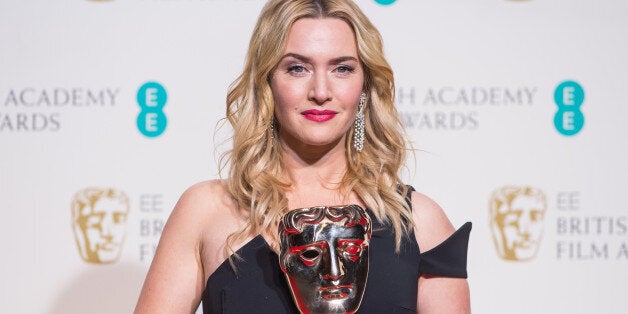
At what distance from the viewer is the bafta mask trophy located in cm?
169

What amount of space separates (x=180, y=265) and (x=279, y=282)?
0.24m

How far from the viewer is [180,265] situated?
207cm

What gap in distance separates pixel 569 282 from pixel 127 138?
1.41 m

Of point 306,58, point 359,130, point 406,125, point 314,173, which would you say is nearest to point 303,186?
point 314,173

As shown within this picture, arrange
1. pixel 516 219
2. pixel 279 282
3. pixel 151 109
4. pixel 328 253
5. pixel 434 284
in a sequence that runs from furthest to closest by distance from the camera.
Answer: pixel 516 219 < pixel 151 109 < pixel 434 284 < pixel 279 282 < pixel 328 253

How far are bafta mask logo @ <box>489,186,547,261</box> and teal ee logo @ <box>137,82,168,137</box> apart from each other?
3.37ft

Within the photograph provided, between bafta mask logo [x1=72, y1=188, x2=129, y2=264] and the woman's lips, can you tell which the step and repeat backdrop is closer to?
bafta mask logo [x1=72, y1=188, x2=129, y2=264]

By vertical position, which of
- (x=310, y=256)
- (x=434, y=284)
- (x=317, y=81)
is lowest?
(x=434, y=284)

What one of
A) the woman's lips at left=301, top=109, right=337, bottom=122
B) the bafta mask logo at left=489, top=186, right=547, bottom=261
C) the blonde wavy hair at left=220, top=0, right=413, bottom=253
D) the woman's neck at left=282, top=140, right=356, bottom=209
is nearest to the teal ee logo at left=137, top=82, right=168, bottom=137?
the blonde wavy hair at left=220, top=0, right=413, bottom=253

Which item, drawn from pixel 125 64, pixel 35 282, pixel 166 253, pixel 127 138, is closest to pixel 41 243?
pixel 35 282

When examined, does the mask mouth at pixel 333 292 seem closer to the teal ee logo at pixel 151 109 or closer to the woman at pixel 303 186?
the woman at pixel 303 186

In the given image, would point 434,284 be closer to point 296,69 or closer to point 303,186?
point 303,186

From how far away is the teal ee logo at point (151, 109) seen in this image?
2.74 metres

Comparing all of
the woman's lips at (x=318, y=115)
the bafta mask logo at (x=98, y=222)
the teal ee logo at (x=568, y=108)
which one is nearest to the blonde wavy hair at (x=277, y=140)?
the woman's lips at (x=318, y=115)
